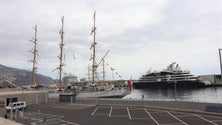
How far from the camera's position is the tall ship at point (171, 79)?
6334 inches

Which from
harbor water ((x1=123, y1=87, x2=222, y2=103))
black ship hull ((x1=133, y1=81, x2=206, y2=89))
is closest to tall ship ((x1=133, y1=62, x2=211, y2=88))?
black ship hull ((x1=133, y1=81, x2=206, y2=89))

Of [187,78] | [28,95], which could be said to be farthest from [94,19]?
[187,78]

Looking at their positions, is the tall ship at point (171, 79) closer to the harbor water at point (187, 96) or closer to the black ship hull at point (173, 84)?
the black ship hull at point (173, 84)

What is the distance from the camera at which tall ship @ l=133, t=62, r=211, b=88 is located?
161 meters

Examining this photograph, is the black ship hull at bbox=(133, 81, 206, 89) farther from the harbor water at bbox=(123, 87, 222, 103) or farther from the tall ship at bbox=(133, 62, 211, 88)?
the harbor water at bbox=(123, 87, 222, 103)

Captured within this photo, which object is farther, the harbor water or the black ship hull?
the black ship hull

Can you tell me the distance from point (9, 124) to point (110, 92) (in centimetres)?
7324

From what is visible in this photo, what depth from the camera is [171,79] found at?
164 meters

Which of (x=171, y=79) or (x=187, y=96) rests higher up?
(x=171, y=79)

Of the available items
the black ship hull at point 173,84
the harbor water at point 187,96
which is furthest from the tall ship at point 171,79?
the harbor water at point 187,96

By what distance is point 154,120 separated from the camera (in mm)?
30891

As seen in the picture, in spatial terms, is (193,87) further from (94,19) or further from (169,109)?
(169,109)

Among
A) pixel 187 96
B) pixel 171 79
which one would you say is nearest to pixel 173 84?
pixel 171 79

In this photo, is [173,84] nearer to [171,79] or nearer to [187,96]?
[171,79]
